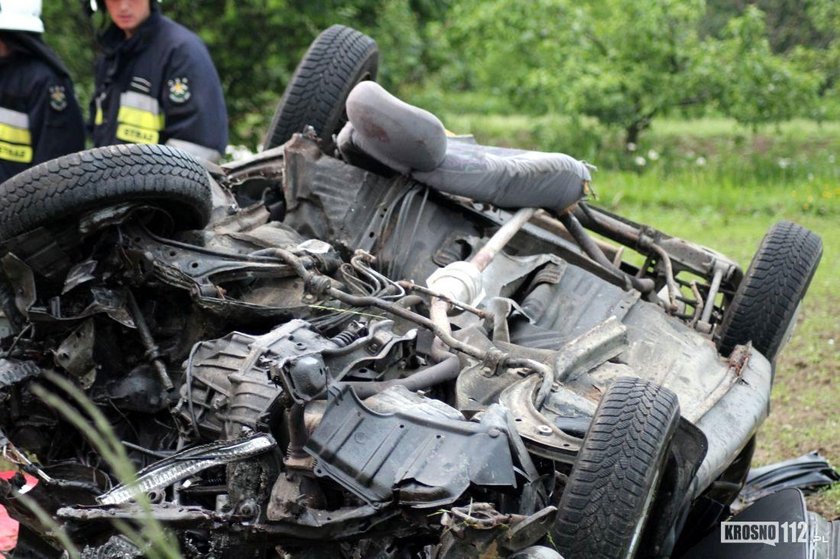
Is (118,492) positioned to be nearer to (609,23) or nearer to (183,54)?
(183,54)

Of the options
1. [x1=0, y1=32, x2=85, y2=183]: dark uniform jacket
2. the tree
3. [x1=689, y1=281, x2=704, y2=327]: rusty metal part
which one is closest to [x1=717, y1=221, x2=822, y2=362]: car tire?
[x1=689, y1=281, x2=704, y2=327]: rusty metal part

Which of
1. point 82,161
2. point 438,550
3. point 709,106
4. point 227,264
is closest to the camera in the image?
point 438,550

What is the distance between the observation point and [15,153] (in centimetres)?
673

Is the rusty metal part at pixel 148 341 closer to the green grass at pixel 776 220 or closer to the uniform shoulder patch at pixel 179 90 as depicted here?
the uniform shoulder patch at pixel 179 90

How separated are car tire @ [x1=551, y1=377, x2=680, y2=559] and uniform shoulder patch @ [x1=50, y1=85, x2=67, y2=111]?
13.5 feet

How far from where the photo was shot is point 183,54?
6.64 meters

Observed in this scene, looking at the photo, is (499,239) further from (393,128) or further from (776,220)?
(776,220)

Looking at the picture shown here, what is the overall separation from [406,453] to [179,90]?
3.60 meters

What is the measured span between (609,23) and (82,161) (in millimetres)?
9780

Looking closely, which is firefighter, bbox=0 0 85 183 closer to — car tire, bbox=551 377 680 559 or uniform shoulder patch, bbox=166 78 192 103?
uniform shoulder patch, bbox=166 78 192 103

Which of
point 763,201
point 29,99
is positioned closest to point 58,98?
point 29,99

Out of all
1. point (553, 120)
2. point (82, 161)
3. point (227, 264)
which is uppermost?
point (82, 161)

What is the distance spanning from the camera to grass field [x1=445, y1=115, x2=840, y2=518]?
21.9 feet

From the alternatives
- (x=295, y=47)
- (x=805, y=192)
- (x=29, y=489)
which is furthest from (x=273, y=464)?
(x=805, y=192)
